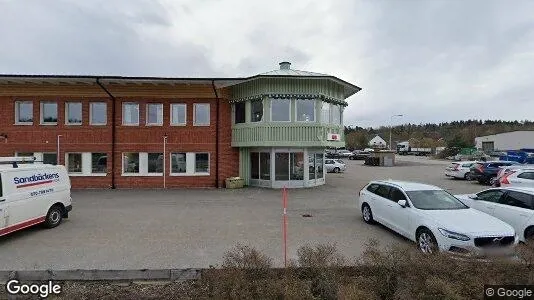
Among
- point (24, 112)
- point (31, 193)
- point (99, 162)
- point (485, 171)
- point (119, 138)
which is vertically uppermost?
point (24, 112)

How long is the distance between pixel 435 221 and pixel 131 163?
1697cm

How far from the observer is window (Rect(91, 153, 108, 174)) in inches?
758

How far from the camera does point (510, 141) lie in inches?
2985

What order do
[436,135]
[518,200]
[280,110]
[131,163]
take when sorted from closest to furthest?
[518,200], [280,110], [131,163], [436,135]

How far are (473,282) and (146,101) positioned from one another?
60.5ft

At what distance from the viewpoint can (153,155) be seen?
19.5 metres

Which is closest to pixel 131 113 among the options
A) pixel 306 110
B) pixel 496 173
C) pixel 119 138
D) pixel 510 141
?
pixel 119 138

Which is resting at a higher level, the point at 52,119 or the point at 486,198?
the point at 52,119

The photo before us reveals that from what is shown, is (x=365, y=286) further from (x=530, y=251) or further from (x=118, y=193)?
(x=118, y=193)

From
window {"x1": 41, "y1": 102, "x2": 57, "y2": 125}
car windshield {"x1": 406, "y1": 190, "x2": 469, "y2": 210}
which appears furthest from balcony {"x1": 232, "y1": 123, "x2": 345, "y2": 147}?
window {"x1": 41, "y1": 102, "x2": 57, "y2": 125}

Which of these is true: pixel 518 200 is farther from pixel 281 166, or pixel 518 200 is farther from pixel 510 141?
pixel 510 141

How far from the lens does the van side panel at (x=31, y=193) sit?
28.2 ft

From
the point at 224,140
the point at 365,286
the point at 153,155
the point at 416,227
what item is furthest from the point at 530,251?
the point at 153,155

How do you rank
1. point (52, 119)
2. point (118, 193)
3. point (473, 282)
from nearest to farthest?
point (473, 282), point (118, 193), point (52, 119)
